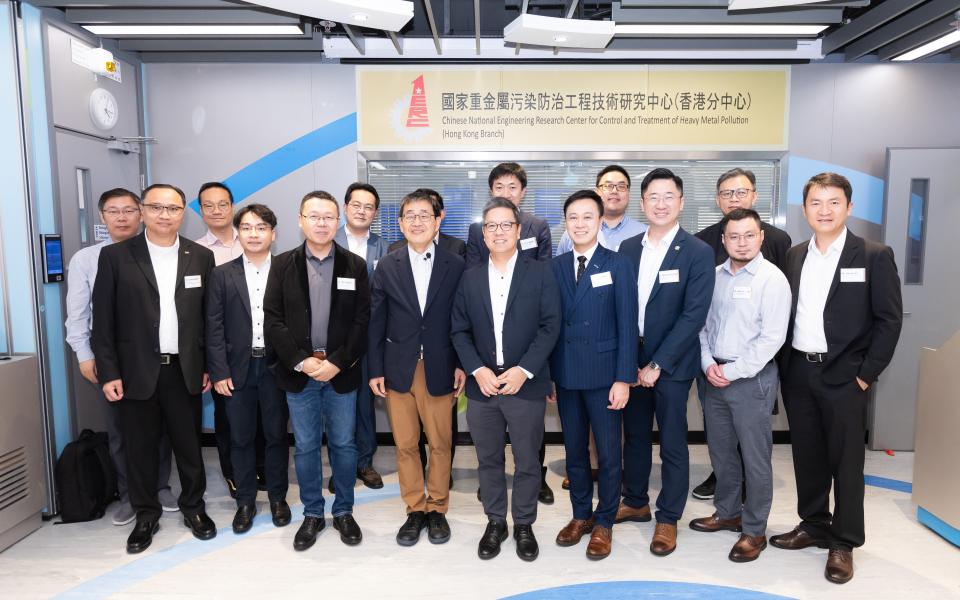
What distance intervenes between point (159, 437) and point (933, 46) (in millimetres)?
5692

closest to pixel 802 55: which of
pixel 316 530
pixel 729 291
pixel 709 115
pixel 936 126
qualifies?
pixel 709 115

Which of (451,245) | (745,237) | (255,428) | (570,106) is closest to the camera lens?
(745,237)

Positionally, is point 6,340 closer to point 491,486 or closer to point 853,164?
point 491,486

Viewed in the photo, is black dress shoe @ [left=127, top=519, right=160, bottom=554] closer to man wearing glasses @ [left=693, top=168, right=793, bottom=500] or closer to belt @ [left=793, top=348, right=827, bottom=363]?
man wearing glasses @ [left=693, top=168, right=793, bottom=500]

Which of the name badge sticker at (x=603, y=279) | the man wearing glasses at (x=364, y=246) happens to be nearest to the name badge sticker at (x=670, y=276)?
the name badge sticker at (x=603, y=279)

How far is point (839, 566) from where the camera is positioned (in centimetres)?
276

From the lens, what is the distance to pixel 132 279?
117 inches

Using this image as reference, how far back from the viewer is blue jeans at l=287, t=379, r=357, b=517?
301 cm

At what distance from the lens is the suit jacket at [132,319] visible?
2.97 meters

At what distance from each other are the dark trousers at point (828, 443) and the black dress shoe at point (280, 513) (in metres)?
2.78

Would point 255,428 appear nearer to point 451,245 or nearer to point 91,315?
point 91,315

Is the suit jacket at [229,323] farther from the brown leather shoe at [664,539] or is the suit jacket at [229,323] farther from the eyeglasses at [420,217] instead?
the brown leather shoe at [664,539]

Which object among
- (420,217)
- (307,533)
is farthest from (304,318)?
(307,533)

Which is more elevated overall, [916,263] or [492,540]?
[916,263]
